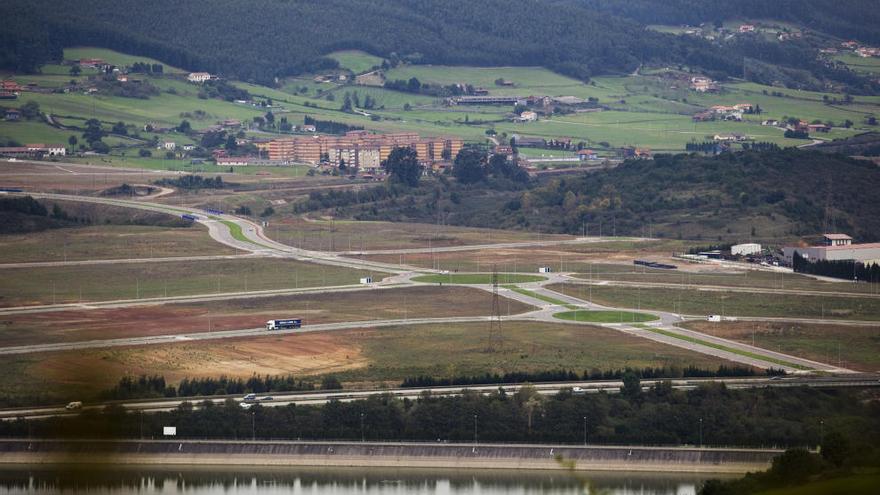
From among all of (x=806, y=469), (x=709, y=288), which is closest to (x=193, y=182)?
(x=709, y=288)

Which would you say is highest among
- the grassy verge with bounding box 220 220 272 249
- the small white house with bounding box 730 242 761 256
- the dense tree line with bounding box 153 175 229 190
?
the dense tree line with bounding box 153 175 229 190

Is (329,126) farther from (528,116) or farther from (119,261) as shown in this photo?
(119,261)

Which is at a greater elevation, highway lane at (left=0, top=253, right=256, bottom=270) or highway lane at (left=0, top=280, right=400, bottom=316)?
highway lane at (left=0, top=253, right=256, bottom=270)

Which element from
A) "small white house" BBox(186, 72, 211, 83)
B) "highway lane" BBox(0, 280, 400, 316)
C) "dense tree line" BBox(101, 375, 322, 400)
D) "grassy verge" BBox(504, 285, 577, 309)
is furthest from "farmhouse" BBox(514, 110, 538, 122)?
"dense tree line" BBox(101, 375, 322, 400)

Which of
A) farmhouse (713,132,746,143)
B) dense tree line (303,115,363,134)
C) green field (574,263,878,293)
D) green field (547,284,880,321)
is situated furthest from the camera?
dense tree line (303,115,363,134)

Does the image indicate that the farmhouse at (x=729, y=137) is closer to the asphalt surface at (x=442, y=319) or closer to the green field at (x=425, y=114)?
the green field at (x=425, y=114)

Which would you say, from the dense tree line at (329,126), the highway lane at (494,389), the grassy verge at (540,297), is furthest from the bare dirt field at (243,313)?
the dense tree line at (329,126)

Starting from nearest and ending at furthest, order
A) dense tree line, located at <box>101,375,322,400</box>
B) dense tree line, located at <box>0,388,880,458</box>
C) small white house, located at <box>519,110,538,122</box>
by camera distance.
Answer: dense tree line, located at <box>0,388,880,458</box>, dense tree line, located at <box>101,375,322,400</box>, small white house, located at <box>519,110,538,122</box>

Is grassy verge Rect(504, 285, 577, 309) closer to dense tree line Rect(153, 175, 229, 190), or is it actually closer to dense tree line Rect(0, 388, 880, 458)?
dense tree line Rect(0, 388, 880, 458)
